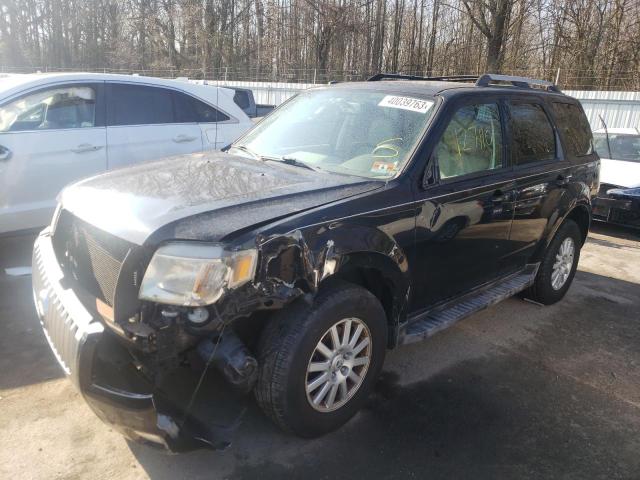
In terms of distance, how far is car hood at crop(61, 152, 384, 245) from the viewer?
2357 mm

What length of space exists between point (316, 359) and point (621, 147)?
8.42 metres

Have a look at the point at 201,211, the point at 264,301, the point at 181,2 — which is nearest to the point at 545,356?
the point at 264,301

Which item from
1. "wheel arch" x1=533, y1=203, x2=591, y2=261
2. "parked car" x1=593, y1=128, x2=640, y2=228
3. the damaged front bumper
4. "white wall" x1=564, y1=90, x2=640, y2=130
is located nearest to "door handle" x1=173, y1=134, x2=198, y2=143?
the damaged front bumper

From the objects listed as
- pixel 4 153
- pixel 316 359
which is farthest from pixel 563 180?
pixel 4 153

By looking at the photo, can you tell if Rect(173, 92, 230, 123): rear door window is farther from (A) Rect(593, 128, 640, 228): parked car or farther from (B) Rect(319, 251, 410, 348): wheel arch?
(A) Rect(593, 128, 640, 228): parked car

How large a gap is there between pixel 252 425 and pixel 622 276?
16.7 ft

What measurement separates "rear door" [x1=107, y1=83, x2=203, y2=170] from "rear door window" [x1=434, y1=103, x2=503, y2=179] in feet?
10.6

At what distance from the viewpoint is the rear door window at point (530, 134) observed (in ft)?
13.2

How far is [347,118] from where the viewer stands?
3.64m

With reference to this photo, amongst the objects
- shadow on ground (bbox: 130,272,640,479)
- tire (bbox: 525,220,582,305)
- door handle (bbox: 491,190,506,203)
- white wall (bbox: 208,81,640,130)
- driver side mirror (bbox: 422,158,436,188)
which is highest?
white wall (bbox: 208,81,640,130)

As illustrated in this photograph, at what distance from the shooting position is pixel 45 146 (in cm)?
500

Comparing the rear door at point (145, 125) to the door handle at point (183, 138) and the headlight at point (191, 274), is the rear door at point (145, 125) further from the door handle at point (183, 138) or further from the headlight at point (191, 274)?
the headlight at point (191, 274)

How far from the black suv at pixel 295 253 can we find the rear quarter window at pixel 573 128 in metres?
0.42

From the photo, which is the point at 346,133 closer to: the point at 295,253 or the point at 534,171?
the point at 295,253
